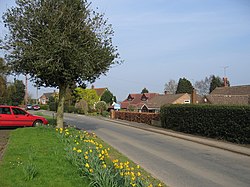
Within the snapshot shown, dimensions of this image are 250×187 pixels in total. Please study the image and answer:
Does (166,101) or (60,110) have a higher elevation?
(166,101)

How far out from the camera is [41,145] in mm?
10680

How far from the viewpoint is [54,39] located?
15.2 meters

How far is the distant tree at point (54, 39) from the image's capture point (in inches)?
605

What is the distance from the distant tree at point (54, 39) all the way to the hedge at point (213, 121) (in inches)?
350

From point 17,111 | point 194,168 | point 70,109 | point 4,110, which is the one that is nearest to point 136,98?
point 70,109

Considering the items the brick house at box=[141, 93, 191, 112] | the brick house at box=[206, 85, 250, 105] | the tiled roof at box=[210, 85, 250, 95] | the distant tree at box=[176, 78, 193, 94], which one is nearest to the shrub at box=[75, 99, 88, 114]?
the brick house at box=[141, 93, 191, 112]

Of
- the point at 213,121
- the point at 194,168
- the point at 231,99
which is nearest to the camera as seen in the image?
the point at 194,168

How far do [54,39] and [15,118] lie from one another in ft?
25.6

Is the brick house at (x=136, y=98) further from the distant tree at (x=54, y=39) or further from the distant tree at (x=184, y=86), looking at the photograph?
the distant tree at (x=54, y=39)

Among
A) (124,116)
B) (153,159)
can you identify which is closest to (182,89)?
(124,116)

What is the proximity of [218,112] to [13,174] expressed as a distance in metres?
16.4

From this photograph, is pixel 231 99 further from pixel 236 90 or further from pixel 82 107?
pixel 82 107

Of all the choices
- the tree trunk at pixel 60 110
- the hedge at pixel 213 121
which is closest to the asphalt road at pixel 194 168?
the hedge at pixel 213 121

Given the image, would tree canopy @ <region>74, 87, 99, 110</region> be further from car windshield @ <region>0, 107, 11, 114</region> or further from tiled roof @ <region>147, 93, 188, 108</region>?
car windshield @ <region>0, 107, 11, 114</region>
